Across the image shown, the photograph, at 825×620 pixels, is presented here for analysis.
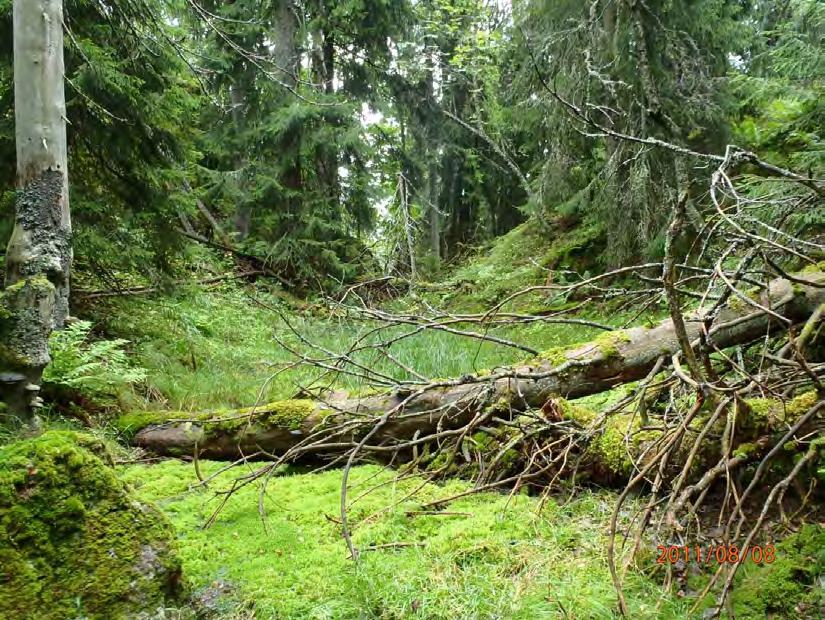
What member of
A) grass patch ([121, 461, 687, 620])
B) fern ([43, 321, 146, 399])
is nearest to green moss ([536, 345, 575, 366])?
grass patch ([121, 461, 687, 620])

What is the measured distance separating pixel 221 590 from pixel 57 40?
4557 mm

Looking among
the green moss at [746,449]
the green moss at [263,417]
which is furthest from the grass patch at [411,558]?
the green moss at [263,417]

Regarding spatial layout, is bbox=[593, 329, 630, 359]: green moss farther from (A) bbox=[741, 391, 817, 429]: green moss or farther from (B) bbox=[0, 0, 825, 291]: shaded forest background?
(B) bbox=[0, 0, 825, 291]: shaded forest background

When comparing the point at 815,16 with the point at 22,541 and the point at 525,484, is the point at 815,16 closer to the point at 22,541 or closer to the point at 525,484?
the point at 525,484

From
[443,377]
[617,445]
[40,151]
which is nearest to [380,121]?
[40,151]

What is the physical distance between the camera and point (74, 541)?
1.70 m

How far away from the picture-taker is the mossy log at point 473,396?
2.91 metres

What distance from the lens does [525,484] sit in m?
2.70

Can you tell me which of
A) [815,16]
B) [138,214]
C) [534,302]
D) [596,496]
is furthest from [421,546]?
[534,302]

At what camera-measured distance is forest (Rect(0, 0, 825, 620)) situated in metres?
1.75

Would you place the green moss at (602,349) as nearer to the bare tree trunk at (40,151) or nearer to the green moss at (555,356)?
the green moss at (555,356)
